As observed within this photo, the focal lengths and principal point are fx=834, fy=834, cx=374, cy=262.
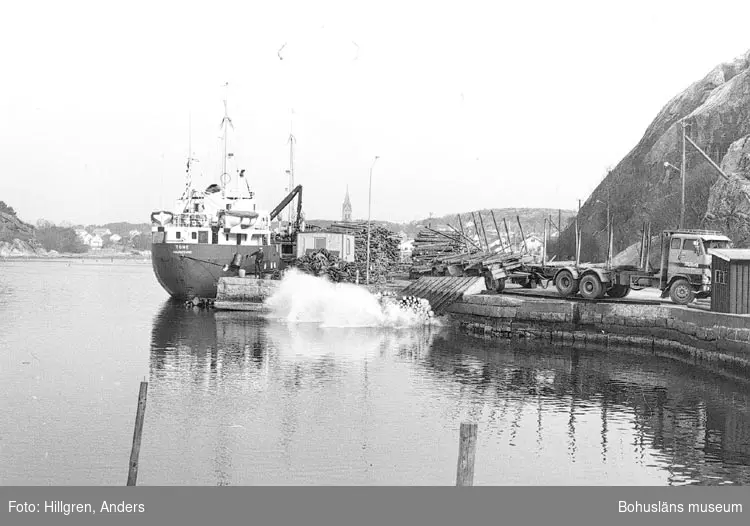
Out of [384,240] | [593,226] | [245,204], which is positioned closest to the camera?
[245,204]

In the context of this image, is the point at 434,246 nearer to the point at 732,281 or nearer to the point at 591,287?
the point at 591,287

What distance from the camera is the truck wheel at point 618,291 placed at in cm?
3681

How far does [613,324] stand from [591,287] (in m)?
2.62

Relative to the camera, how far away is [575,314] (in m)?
35.8

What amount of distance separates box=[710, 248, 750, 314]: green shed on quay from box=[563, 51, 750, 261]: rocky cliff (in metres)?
21.3

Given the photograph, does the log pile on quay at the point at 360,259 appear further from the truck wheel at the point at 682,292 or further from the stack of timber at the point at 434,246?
the truck wheel at the point at 682,292

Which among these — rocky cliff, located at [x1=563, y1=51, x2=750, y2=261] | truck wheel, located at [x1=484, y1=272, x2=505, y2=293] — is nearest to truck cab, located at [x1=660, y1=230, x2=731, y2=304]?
truck wheel, located at [x1=484, y1=272, x2=505, y2=293]

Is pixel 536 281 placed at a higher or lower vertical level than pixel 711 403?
higher

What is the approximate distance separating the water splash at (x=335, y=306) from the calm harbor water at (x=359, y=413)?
7.00m

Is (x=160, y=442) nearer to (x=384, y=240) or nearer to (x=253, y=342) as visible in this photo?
(x=253, y=342)

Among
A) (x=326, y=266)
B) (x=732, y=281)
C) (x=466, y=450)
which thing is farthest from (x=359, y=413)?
(x=326, y=266)

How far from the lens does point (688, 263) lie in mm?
32094
